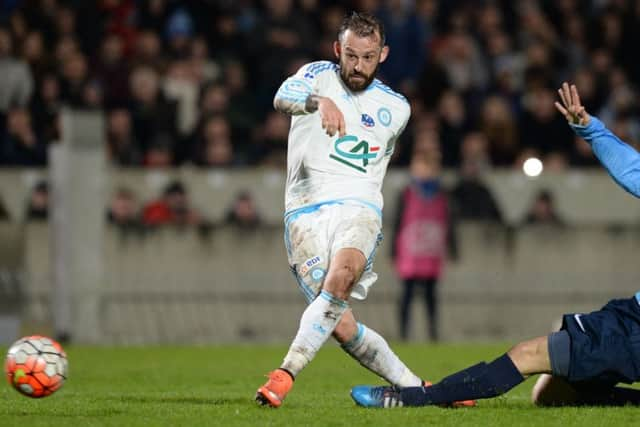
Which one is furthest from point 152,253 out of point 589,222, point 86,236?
point 589,222

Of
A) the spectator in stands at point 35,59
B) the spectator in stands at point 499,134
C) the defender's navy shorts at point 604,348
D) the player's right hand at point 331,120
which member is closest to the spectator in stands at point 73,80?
the spectator in stands at point 35,59

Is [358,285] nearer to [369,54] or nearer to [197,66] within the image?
[369,54]

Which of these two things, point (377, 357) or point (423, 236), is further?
point (423, 236)

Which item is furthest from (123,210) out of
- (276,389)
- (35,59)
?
(276,389)

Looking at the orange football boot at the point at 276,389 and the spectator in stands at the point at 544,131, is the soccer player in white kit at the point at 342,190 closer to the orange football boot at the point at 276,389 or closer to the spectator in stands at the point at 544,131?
the orange football boot at the point at 276,389

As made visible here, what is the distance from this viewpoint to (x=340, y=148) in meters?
9.16

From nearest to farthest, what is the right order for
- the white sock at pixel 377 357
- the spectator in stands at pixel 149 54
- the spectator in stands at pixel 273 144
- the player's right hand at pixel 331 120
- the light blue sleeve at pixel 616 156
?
the player's right hand at pixel 331 120 → the light blue sleeve at pixel 616 156 → the white sock at pixel 377 357 → the spectator in stands at pixel 273 144 → the spectator in stands at pixel 149 54

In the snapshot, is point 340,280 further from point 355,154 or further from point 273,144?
point 273,144

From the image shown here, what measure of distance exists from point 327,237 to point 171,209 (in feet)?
28.3

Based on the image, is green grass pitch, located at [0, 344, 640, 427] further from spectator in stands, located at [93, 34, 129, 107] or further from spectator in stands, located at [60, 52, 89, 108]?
spectator in stands, located at [93, 34, 129, 107]

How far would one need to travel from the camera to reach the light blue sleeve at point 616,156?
8.41 meters

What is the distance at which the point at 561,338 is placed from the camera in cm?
823

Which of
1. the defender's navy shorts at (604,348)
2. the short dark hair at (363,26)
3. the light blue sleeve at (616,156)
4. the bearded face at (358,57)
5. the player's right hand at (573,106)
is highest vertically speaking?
the short dark hair at (363,26)

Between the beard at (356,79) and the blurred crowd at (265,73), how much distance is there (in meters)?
7.80
